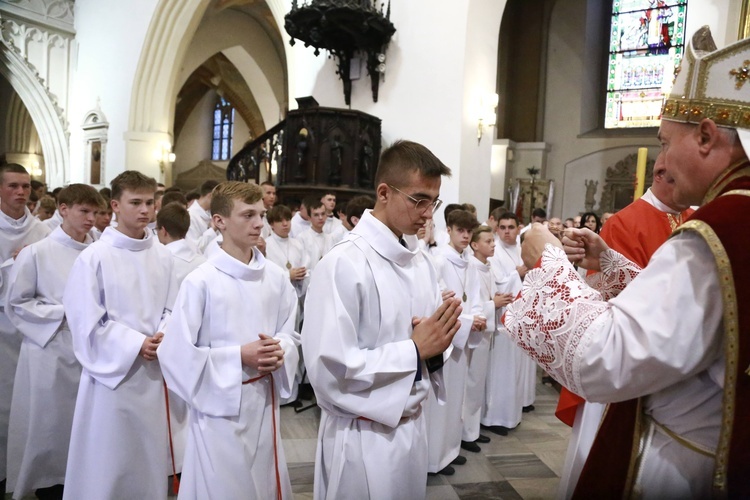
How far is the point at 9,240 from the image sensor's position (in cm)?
391

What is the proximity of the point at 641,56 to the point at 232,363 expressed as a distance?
15883 millimetres

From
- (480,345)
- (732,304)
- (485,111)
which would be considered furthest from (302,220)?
(732,304)

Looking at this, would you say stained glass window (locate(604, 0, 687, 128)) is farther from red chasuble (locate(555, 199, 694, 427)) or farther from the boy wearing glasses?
the boy wearing glasses

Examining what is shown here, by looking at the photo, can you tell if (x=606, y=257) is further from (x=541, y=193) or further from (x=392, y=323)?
(x=541, y=193)

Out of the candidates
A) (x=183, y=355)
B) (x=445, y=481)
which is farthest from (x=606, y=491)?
(x=445, y=481)

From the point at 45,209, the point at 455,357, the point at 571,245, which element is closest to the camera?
the point at 571,245

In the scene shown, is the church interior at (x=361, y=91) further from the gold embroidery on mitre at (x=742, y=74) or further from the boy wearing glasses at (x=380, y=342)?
the gold embroidery on mitre at (x=742, y=74)

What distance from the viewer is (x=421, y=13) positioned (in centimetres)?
845

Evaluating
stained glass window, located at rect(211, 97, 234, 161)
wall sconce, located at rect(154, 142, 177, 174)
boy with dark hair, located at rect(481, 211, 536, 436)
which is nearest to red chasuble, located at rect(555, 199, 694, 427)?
boy with dark hair, located at rect(481, 211, 536, 436)

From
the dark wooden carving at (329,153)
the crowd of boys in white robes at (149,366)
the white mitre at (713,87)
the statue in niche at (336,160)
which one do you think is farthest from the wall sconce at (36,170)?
the white mitre at (713,87)

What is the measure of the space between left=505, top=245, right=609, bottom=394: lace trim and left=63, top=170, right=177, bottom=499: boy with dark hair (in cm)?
211

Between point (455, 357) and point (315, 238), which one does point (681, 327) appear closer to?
point (455, 357)

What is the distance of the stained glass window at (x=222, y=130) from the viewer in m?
25.0

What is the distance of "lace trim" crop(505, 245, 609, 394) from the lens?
1277 millimetres
